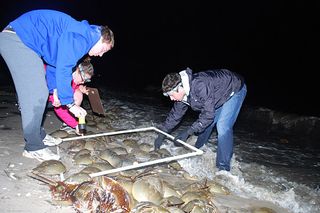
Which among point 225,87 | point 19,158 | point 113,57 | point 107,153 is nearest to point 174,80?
point 225,87

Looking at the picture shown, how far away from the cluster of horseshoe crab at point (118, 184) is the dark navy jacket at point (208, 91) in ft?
2.62

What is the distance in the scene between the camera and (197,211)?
3.04 metres

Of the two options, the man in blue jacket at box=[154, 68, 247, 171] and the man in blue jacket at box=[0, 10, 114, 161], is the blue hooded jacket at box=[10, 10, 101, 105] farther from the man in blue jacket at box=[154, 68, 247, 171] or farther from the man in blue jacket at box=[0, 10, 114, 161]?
the man in blue jacket at box=[154, 68, 247, 171]

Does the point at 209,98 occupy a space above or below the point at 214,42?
above

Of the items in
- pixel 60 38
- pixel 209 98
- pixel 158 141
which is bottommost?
pixel 158 141

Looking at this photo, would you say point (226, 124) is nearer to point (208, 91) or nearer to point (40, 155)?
point (208, 91)

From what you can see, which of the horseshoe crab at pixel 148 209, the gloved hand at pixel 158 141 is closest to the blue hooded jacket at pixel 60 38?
the horseshoe crab at pixel 148 209

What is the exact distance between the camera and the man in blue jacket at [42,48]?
3.11 metres

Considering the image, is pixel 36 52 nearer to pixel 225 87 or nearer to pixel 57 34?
pixel 57 34

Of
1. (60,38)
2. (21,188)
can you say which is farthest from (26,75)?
(21,188)

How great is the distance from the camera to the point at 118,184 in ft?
9.63

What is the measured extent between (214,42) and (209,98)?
1138 inches

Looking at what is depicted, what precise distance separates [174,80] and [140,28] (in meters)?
35.7

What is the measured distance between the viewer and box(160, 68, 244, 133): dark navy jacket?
390 cm
